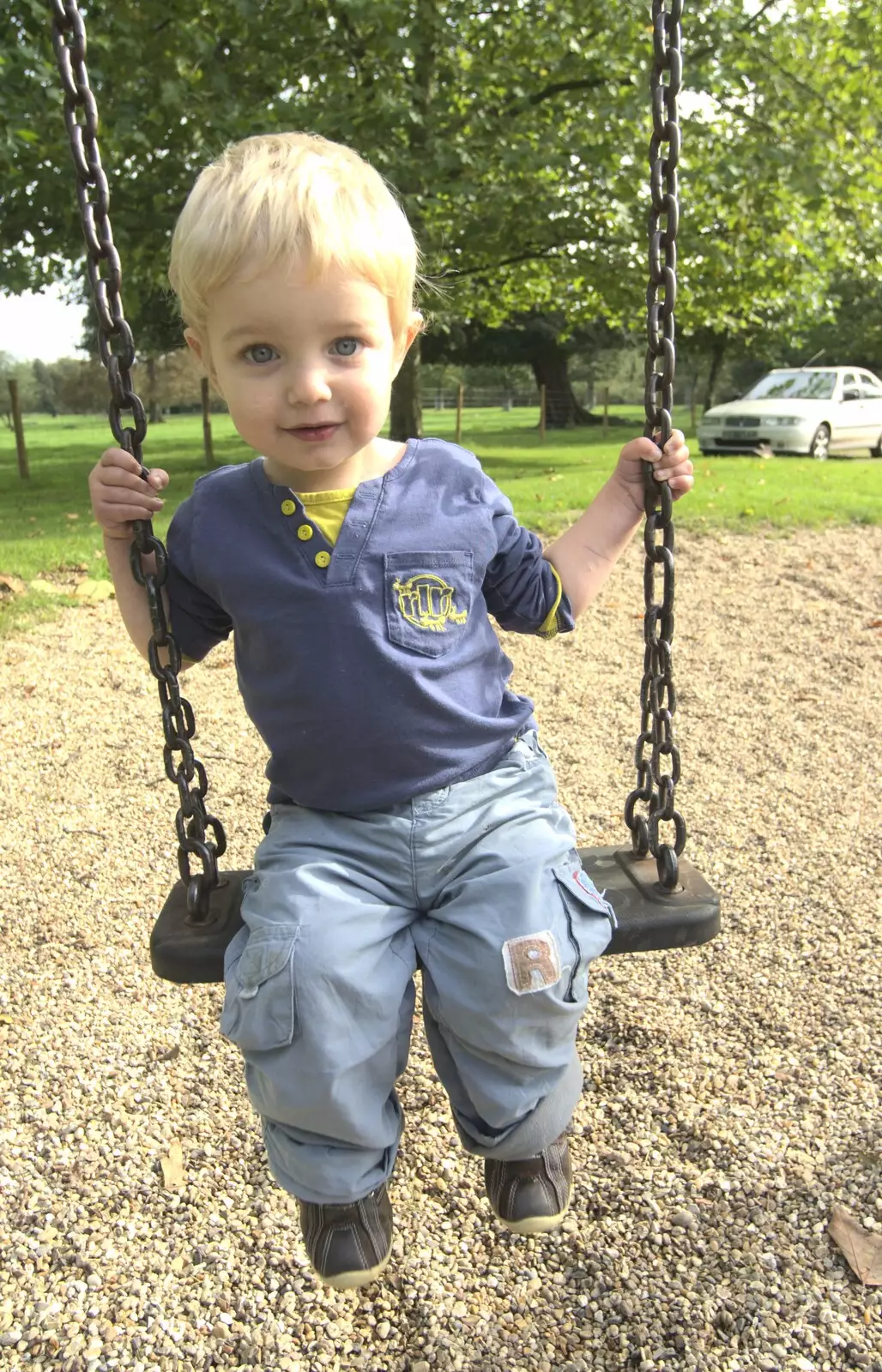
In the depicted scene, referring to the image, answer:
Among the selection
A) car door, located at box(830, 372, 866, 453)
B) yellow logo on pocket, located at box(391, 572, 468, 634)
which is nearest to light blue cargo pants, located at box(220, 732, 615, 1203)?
yellow logo on pocket, located at box(391, 572, 468, 634)

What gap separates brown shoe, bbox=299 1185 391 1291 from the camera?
4.92 ft

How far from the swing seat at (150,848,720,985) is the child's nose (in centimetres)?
82

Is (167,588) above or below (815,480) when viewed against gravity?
above

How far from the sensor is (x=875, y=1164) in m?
2.16

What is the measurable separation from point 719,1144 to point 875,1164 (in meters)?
0.30

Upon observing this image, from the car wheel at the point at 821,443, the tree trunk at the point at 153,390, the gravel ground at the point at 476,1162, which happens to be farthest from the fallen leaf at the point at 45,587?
the tree trunk at the point at 153,390

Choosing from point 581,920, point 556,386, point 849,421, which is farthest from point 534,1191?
point 556,386

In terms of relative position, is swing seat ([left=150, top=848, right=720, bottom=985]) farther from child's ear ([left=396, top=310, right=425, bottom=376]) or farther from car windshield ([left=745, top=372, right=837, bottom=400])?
car windshield ([left=745, top=372, right=837, bottom=400])

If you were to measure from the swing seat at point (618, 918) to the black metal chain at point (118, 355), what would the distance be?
42 mm

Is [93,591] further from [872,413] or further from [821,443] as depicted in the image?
[872,413]

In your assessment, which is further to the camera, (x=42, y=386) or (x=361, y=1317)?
(x=42, y=386)

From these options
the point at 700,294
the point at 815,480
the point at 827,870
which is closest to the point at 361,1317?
the point at 827,870

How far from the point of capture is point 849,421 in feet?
50.7

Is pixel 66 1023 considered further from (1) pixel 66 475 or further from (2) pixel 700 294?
(1) pixel 66 475
